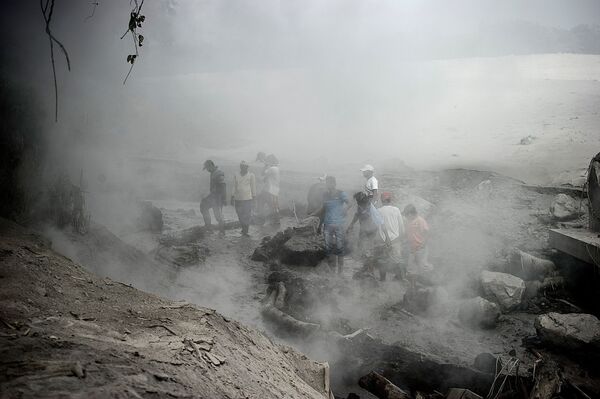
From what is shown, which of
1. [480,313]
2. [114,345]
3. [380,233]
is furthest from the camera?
[380,233]

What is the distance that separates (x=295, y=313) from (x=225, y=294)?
1374 mm

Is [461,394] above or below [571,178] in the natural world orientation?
below

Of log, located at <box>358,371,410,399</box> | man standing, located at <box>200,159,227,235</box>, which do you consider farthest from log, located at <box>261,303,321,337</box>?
man standing, located at <box>200,159,227,235</box>

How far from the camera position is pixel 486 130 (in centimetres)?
2111

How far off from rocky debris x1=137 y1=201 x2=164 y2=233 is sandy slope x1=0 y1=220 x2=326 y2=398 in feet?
17.1

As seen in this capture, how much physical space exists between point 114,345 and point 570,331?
5432 mm

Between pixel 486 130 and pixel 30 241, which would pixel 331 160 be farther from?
pixel 30 241

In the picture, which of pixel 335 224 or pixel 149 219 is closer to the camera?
pixel 335 224

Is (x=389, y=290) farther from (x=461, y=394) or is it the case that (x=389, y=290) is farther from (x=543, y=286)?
(x=461, y=394)

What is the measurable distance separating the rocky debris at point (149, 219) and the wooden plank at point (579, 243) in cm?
899

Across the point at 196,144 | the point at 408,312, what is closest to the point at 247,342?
the point at 408,312

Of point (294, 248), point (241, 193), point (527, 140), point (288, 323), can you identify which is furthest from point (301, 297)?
point (527, 140)

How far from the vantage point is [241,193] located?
8.47 metres

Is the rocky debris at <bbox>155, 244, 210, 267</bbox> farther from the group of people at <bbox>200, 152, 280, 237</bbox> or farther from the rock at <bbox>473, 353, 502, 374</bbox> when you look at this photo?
the rock at <bbox>473, 353, 502, 374</bbox>
